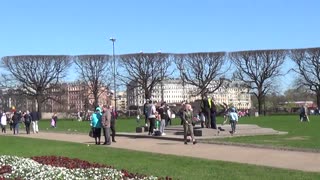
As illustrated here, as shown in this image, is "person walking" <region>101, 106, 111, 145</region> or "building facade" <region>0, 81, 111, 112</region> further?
"building facade" <region>0, 81, 111, 112</region>

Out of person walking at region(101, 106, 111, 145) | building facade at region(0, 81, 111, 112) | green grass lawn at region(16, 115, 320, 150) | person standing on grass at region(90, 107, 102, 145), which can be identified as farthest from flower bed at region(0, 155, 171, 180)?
building facade at region(0, 81, 111, 112)

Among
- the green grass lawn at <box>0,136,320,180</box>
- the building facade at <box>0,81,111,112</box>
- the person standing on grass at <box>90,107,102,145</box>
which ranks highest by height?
the building facade at <box>0,81,111,112</box>

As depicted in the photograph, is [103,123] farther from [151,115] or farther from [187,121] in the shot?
[151,115]

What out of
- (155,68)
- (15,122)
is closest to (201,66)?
(155,68)

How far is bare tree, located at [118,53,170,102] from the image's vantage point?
3386 inches

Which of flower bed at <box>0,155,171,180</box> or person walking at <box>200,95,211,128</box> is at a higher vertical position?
person walking at <box>200,95,211,128</box>

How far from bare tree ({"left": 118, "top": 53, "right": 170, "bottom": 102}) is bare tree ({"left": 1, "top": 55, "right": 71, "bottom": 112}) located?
9805 mm

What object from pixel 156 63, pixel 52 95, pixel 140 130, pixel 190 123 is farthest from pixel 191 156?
pixel 52 95

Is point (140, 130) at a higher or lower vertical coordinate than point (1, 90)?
lower

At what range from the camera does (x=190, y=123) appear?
22797 millimetres

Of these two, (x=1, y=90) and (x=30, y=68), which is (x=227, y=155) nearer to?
(x=30, y=68)

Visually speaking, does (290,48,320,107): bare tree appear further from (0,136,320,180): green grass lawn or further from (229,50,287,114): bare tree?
(0,136,320,180): green grass lawn

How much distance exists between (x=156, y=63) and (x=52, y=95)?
61.1 ft

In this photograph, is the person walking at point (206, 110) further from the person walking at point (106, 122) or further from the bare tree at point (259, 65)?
the bare tree at point (259, 65)
